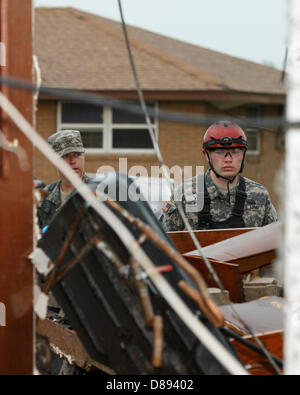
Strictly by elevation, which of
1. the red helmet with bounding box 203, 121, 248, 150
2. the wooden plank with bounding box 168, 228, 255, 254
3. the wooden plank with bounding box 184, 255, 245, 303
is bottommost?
the wooden plank with bounding box 184, 255, 245, 303

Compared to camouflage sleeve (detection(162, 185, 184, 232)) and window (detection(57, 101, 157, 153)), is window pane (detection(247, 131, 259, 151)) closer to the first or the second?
window (detection(57, 101, 157, 153))

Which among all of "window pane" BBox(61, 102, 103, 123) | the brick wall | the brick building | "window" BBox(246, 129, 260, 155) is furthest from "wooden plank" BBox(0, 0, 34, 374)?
"window" BBox(246, 129, 260, 155)

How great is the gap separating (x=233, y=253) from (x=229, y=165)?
178cm

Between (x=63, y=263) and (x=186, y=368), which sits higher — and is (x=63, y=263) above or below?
above

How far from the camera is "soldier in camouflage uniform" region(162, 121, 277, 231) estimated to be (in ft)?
14.5

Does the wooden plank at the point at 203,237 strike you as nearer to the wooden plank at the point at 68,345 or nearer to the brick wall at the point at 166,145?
the wooden plank at the point at 68,345

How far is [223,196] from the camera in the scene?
454 cm

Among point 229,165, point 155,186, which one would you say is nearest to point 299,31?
point 229,165

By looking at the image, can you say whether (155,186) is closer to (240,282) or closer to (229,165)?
(229,165)

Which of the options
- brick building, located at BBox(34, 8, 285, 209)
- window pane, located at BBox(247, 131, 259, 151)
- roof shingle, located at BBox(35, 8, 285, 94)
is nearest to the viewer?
brick building, located at BBox(34, 8, 285, 209)

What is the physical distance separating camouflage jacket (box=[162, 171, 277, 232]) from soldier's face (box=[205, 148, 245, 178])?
0.15 m

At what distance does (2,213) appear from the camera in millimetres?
2238

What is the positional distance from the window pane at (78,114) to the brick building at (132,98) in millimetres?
32
